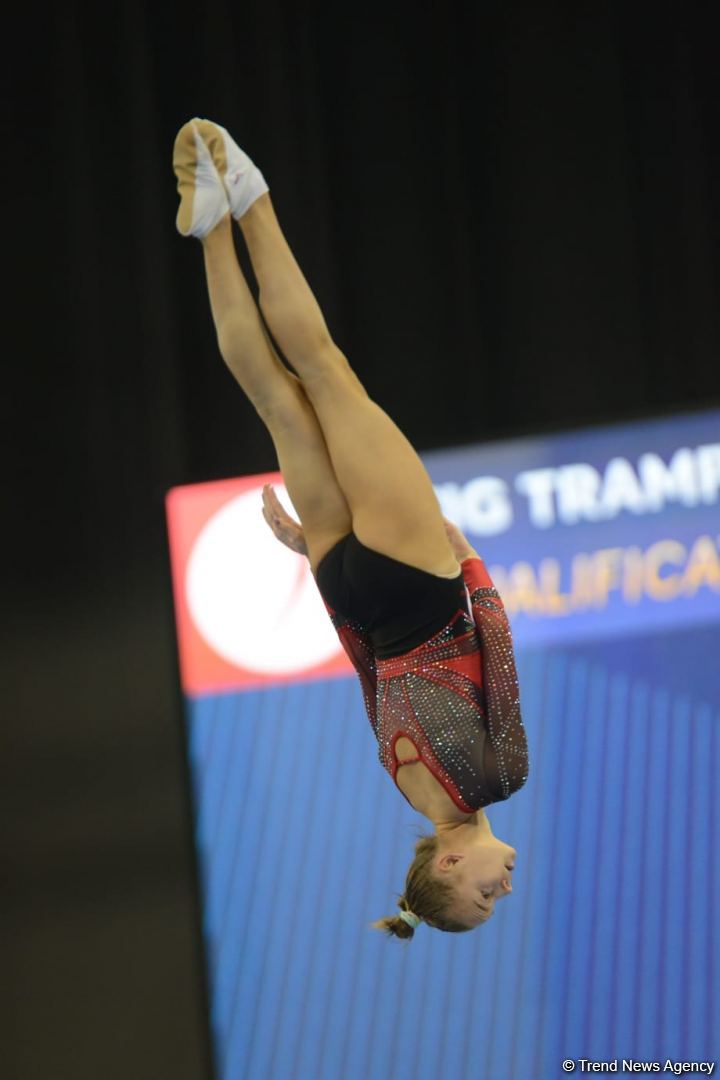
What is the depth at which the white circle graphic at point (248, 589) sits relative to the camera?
169 inches

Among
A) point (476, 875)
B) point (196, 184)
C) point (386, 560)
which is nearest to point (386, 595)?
point (386, 560)

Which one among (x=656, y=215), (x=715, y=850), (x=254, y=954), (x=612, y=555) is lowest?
(x=254, y=954)

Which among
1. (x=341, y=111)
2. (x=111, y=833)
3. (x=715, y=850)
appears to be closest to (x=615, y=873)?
(x=715, y=850)

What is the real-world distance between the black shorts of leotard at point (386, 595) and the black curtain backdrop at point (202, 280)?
1.66m

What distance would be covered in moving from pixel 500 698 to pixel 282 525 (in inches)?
26.9

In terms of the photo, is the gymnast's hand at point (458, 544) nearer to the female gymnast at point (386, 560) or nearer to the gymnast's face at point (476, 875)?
the female gymnast at point (386, 560)

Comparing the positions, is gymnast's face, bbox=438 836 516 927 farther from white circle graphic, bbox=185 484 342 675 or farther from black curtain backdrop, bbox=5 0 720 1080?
black curtain backdrop, bbox=5 0 720 1080

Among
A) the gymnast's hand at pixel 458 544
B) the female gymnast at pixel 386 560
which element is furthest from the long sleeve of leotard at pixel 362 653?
the gymnast's hand at pixel 458 544

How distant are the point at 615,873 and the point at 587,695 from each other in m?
0.47

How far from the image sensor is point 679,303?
Result: 5156 mm

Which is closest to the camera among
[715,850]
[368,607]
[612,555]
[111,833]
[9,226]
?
[368,607]

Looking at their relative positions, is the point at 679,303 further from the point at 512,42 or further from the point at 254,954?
the point at 254,954

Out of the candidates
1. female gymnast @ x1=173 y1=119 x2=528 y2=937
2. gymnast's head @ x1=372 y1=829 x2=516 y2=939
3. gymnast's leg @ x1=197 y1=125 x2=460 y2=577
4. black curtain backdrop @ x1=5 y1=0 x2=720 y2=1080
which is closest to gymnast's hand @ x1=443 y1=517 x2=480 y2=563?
female gymnast @ x1=173 y1=119 x2=528 y2=937

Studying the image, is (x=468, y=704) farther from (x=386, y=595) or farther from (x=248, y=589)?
(x=248, y=589)
